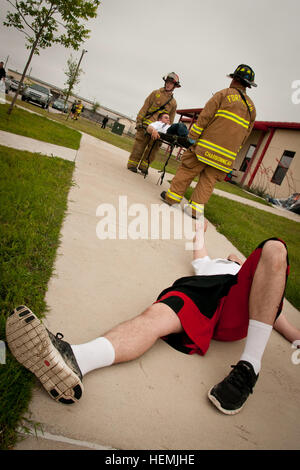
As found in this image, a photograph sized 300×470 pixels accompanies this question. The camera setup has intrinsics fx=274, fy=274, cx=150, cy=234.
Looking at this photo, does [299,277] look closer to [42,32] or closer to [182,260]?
[182,260]

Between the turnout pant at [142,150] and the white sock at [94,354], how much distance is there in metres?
5.30

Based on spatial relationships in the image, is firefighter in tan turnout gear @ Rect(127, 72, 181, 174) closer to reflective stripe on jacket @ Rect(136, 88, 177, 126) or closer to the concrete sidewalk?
reflective stripe on jacket @ Rect(136, 88, 177, 126)

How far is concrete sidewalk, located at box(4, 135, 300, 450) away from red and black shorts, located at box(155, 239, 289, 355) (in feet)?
0.26

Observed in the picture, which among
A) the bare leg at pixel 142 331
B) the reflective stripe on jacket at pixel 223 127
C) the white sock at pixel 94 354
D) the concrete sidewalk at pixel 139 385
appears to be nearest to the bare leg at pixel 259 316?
the concrete sidewalk at pixel 139 385

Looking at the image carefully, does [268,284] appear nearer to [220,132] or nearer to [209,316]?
[209,316]

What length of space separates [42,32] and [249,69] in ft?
22.1

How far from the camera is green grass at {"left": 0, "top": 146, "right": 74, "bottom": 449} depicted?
96 centimetres

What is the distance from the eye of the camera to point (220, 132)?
3.86m

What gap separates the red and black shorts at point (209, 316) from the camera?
1.42 meters

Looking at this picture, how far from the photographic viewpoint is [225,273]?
1.81m

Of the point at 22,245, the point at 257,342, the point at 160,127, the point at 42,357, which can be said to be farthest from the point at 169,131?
the point at 42,357

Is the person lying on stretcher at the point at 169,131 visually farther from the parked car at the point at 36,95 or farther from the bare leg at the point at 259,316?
the parked car at the point at 36,95

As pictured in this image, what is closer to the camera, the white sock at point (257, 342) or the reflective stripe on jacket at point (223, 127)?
the white sock at point (257, 342)

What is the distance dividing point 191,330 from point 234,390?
12.7 inches
